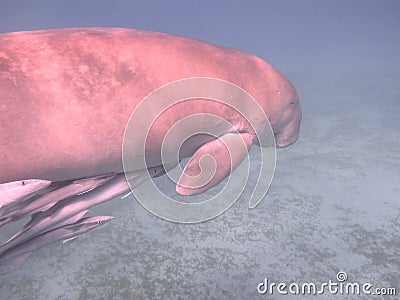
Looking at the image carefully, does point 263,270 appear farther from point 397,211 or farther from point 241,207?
point 397,211

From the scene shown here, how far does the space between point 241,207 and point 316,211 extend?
1074mm

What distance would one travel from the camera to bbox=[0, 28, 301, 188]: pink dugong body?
140cm

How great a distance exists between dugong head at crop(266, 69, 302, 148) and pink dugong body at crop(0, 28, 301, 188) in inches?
23.0

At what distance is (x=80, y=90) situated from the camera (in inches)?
60.0

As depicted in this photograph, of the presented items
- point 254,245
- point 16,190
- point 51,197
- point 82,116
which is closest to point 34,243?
point 51,197

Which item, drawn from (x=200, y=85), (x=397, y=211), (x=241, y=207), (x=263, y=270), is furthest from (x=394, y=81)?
(x=200, y=85)

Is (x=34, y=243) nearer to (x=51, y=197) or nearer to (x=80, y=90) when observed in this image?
(x=51, y=197)

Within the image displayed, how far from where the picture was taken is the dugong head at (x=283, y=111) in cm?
240

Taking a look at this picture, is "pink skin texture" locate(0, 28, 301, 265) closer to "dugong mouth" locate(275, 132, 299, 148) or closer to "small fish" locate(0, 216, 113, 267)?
"small fish" locate(0, 216, 113, 267)

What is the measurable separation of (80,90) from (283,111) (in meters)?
1.81

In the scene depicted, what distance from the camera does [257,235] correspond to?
139 inches

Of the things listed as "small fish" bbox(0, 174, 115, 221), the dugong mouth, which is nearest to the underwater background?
the dugong mouth

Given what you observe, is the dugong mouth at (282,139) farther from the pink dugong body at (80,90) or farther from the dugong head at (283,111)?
the pink dugong body at (80,90)

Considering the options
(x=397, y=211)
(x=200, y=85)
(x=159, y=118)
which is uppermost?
(x=200, y=85)
